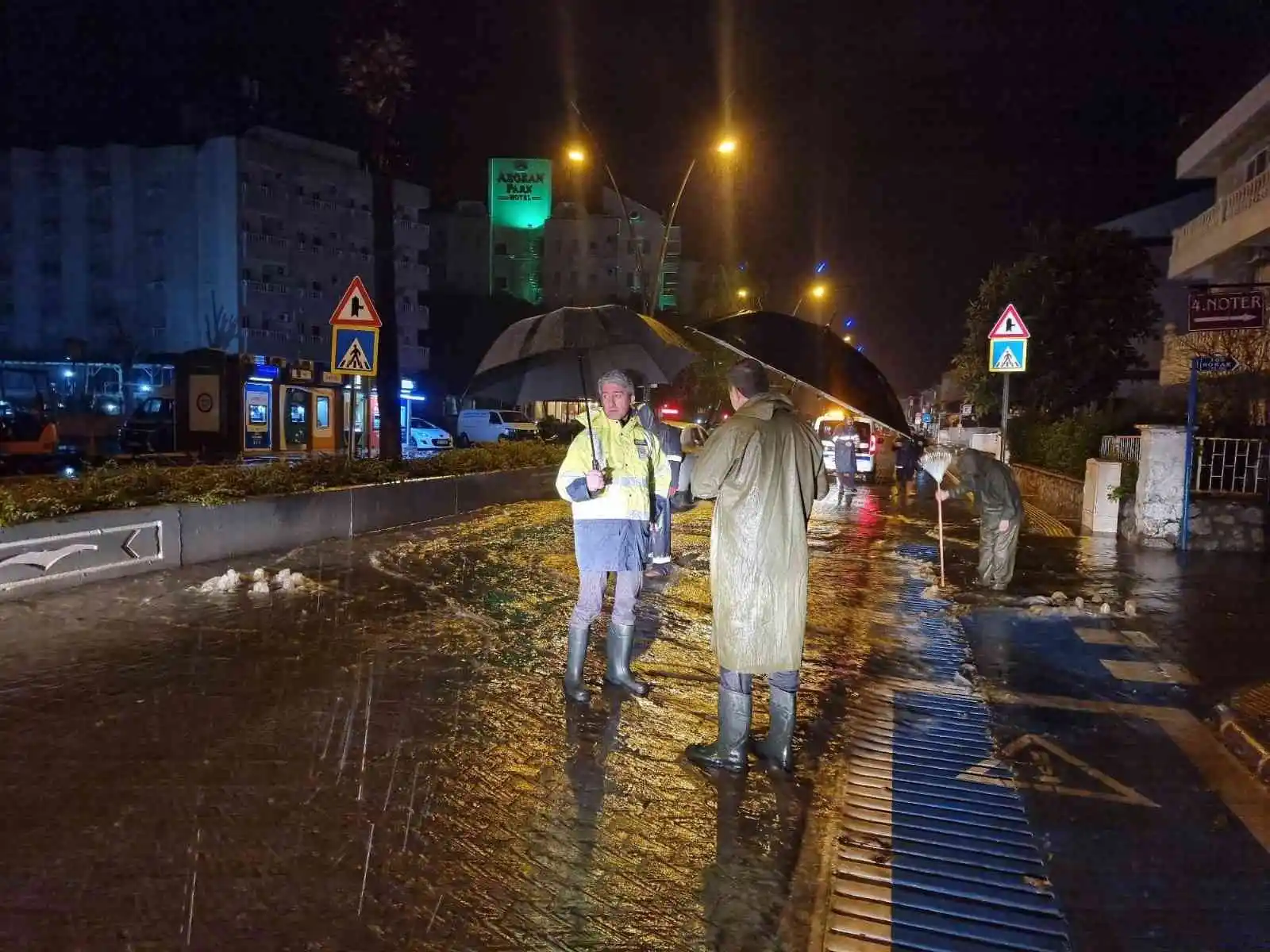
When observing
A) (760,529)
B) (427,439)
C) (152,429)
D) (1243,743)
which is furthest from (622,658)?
(427,439)

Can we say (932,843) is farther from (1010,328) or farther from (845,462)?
(845,462)

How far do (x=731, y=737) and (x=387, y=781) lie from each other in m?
1.65

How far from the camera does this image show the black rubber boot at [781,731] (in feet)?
15.3

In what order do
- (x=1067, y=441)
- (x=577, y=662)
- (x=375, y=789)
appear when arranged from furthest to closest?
(x=1067, y=441) < (x=577, y=662) < (x=375, y=789)

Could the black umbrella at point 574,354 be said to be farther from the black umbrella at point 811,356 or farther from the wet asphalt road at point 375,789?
the wet asphalt road at point 375,789

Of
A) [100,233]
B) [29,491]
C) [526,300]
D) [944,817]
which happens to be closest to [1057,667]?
[944,817]

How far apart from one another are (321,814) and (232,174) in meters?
46.2

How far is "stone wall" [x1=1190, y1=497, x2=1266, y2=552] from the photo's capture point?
12109 millimetres

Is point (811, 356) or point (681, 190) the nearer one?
point (811, 356)

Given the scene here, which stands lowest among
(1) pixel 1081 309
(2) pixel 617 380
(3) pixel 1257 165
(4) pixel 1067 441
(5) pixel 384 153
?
(4) pixel 1067 441

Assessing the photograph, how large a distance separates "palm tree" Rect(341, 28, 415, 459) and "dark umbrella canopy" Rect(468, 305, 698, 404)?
1049 cm

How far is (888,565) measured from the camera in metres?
11.4

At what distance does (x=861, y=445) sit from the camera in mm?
25031

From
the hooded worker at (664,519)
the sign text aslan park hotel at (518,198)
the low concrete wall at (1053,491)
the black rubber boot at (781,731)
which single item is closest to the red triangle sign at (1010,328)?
the low concrete wall at (1053,491)
